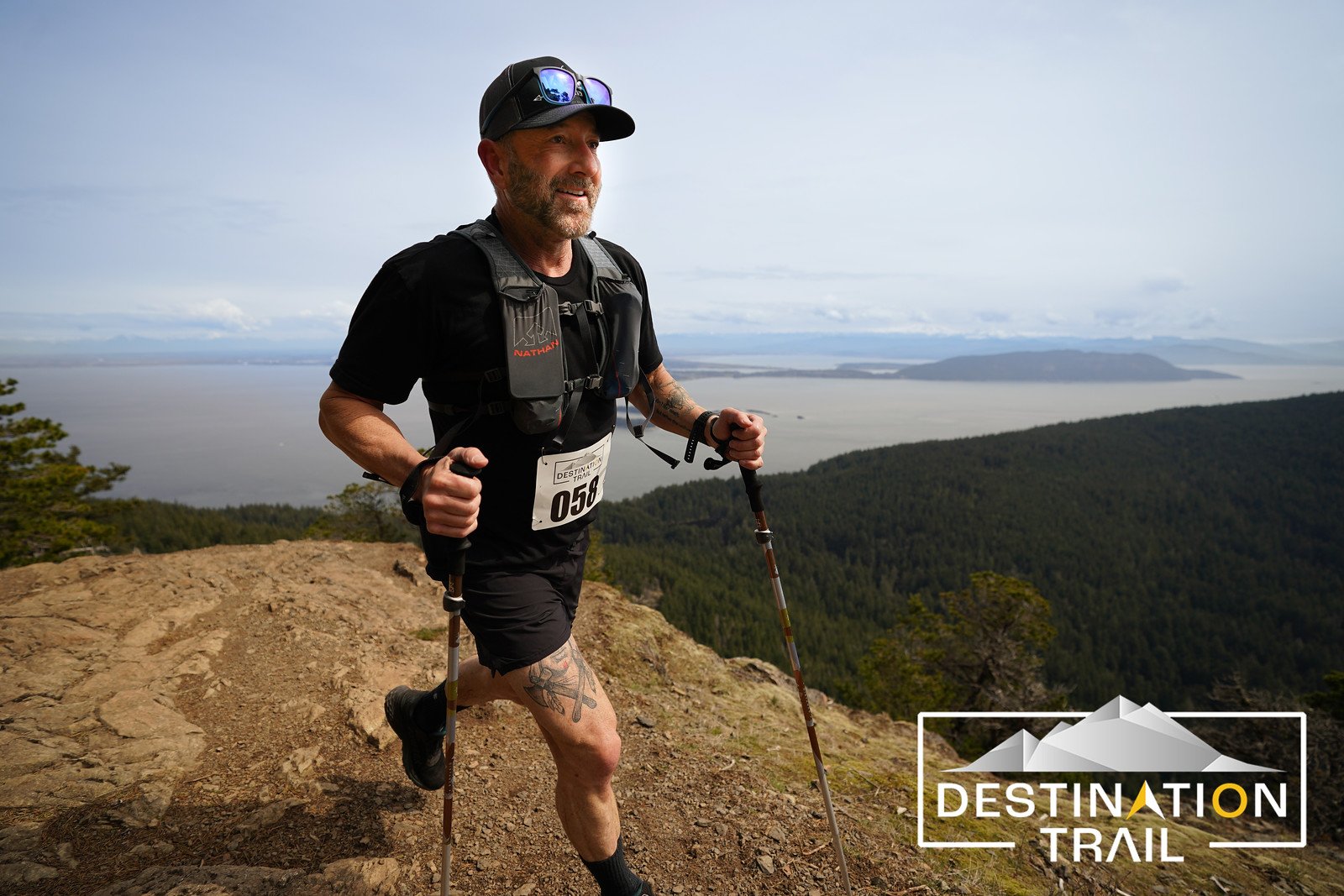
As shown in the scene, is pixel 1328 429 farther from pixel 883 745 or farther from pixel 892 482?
pixel 883 745

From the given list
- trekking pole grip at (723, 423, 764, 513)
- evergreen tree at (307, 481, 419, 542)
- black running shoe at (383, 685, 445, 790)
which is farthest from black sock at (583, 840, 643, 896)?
evergreen tree at (307, 481, 419, 542)

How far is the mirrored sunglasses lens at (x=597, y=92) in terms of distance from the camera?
2621 millimetres

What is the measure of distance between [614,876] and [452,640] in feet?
4.34

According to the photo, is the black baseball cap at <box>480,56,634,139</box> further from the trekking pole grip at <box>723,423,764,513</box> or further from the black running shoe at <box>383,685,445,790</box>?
the black running shoe at <box>383,685,445,790</box>

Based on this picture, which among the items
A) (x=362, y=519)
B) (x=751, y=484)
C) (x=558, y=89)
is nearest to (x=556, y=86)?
(x=558, y=89)

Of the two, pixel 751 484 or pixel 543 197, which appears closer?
pixel 543 197

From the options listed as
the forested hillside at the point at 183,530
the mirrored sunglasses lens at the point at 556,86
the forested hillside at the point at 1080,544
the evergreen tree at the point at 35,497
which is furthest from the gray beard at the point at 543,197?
the forested hillside at the point at 1080,544

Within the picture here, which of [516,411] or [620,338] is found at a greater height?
[620,338]

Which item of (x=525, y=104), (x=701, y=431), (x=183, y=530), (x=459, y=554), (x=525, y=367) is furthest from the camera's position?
(x=183, y=530)

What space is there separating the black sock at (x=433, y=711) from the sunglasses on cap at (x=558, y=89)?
9.15 ft

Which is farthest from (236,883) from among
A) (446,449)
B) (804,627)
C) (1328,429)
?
(1328,429)

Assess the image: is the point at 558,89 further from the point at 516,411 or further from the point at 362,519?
the point at 362,519

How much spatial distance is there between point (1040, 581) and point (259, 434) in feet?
529

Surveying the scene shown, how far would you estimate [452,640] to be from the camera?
8.01 feet
